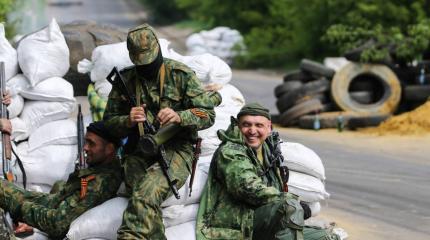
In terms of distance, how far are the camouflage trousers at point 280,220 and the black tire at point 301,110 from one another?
8.98 meters

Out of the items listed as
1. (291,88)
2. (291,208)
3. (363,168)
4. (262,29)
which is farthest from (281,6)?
(291,208)

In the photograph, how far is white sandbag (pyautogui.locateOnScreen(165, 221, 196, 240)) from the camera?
648 cm

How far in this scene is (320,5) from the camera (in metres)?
25.0

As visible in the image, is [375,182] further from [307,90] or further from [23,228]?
[307,90]

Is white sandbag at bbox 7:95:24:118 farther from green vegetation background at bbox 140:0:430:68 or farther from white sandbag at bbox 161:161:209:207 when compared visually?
green vegetation background at bbox 140:0:430:68

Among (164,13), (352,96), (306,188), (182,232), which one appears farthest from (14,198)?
(164,13)

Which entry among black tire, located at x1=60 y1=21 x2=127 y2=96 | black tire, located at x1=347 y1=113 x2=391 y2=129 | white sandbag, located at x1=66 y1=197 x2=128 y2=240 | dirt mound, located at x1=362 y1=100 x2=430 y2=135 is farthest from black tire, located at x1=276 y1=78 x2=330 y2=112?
white sandbag, located at x1=66 y1=197 x2=128 y2=240

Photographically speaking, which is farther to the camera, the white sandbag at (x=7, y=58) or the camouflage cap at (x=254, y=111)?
the white sandbag at (x=7, y=58)

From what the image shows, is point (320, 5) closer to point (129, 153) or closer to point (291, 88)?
point (291, 88)

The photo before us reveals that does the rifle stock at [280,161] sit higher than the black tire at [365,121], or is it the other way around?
the rifle stock at [280,161]

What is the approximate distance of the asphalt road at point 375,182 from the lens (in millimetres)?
8820

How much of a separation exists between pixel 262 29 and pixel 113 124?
22582 mm

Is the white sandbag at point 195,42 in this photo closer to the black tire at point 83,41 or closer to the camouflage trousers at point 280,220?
the black tire at point 83,41

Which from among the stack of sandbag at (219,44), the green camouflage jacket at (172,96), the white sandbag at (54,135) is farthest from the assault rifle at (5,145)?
the stack of sandbag at (219,44)
